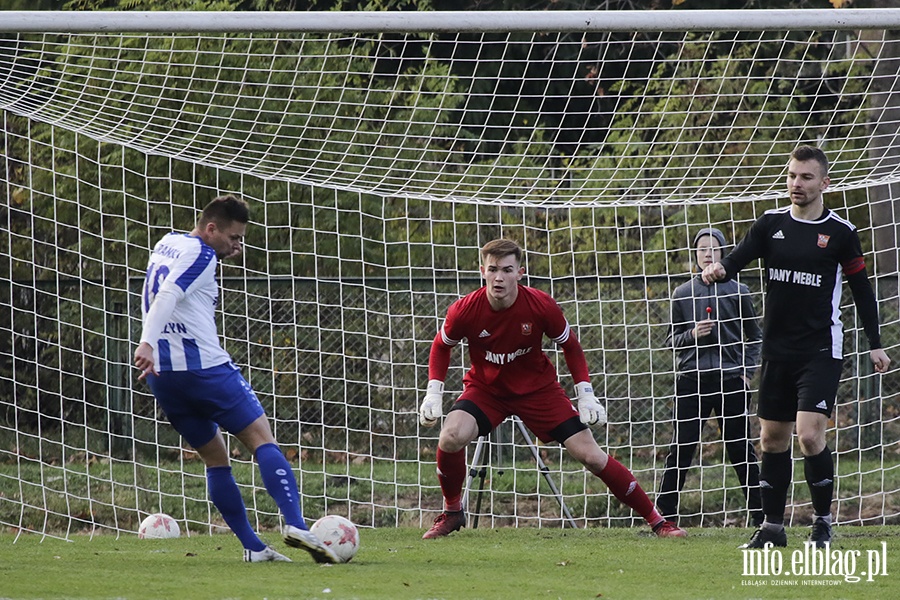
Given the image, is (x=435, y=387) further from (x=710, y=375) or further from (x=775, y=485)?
(x=710, y=375)

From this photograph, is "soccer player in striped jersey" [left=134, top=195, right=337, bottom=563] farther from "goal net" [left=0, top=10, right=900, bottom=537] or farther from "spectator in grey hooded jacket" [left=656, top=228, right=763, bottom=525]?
"spectator in grey hooded jacket" [left=656, top=228, right=763, bottom=525]

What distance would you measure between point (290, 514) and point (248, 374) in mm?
4305

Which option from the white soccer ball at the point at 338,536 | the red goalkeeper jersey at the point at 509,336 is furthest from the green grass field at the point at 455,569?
the red goalkeeper jersey at the point at 509,336

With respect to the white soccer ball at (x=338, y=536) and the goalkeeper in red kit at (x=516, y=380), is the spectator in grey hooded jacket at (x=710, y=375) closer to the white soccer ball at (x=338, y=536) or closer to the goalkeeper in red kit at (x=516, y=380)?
the goalkeeper in red kit at (x=516, y=380)

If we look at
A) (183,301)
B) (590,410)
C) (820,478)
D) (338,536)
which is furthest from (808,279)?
(183,301)

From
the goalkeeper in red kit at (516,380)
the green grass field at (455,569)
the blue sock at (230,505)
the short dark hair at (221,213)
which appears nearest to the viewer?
the green grass field at (455,569)

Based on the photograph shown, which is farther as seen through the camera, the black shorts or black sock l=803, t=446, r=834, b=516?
black sock l=803, t=446, r=834, b=516

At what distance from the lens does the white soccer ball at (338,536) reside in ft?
18.1

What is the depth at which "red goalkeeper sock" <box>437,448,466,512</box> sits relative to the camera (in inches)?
272

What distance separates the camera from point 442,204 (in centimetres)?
1105

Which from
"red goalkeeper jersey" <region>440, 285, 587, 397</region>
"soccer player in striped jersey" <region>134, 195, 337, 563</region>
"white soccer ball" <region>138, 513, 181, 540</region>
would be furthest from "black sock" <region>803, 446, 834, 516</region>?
"white soccer ball" <region>138, 513, 181, 540</region>

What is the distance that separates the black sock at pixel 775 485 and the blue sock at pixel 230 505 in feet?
8.35

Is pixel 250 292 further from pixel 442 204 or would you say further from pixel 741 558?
pixel 741 558

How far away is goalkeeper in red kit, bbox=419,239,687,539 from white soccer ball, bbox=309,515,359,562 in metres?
1.08
